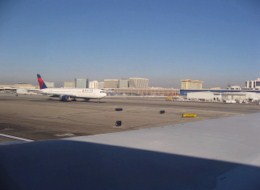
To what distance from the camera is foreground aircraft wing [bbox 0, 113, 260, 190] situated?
313cm

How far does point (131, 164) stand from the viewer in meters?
3.80

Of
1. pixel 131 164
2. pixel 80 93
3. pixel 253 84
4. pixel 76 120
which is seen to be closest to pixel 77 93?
pixel 80 93

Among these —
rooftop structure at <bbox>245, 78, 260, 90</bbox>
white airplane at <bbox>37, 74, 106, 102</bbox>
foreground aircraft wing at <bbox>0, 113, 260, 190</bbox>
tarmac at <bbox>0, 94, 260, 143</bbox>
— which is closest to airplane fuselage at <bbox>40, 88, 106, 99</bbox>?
white airplane at <bbox>37, 74, 106, 102</bbox>

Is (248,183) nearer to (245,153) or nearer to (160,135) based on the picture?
(245,153)

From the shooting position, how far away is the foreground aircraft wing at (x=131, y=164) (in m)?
3.13

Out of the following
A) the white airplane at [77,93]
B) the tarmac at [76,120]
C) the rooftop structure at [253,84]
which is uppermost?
the rooftop structure at [253,84]

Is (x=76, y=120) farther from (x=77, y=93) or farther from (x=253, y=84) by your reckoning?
(x=253, y=84)

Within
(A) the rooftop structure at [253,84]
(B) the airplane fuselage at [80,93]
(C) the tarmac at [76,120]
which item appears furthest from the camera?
(A) the rooftop structure at [253,84]

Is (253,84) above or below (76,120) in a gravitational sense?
above

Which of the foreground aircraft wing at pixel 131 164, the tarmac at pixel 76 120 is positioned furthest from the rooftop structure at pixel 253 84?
the foreground aircraft wing at pixel 131 164

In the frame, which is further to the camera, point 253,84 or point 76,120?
point 253,84

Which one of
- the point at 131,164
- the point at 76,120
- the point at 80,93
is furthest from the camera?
the point at 80,93

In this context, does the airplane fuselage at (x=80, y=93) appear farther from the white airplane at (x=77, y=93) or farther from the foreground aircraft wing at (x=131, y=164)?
the foreground aircraft wing at (x=131, y=164)

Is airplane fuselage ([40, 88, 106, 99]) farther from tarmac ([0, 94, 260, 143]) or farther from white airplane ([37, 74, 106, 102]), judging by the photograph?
tarmac ([0, 94, 260, 143])
